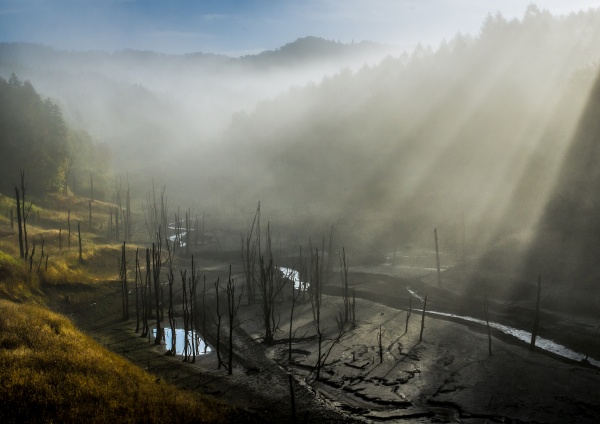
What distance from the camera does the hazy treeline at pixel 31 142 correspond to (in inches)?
3314

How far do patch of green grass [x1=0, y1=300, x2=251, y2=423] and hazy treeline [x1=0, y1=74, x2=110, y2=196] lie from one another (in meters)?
61.9

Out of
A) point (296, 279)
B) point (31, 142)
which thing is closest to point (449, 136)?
point (296, 279)

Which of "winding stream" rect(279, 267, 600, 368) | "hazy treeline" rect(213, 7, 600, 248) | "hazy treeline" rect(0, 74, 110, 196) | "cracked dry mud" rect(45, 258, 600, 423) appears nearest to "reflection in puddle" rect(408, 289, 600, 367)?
"winding stream" rect(279, 267, 600, 368)

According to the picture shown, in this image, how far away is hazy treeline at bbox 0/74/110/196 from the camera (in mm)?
84188

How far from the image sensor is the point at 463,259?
55750 millimetres

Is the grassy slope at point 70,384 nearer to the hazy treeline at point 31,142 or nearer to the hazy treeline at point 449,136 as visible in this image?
the hazy treeline at point 449,136

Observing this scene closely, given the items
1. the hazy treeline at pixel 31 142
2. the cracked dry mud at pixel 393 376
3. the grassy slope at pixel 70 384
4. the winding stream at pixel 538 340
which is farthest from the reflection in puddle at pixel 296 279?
the hazy treeline at pixel 31 142

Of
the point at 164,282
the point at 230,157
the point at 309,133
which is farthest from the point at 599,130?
the point at 230,157

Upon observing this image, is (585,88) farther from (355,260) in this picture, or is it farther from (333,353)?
(333,353)

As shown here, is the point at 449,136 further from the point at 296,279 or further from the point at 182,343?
the point at 182,343

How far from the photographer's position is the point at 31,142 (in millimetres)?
86312

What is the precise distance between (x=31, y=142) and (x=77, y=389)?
74.8m

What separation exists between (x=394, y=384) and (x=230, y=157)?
486 feet

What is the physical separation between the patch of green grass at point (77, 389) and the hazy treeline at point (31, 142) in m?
61.9
